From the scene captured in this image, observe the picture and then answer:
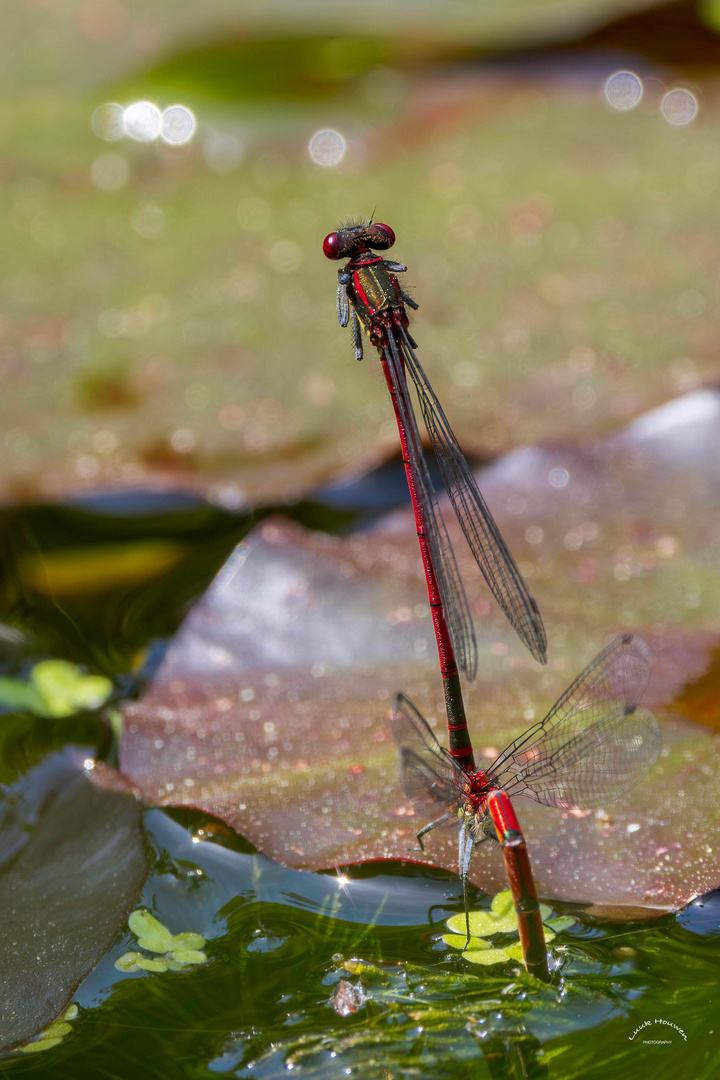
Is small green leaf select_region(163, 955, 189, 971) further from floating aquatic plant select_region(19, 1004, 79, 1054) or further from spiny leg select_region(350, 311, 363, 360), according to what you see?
spiny leg select_region(350, 311, 363, 360)

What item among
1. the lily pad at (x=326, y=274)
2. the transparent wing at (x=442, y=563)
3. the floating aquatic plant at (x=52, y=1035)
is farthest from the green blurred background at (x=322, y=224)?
the floating aquatic plant at (x=52, y=1035)

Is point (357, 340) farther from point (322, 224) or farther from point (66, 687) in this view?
point (322, 224)

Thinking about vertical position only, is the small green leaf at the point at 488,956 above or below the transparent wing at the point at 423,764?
below

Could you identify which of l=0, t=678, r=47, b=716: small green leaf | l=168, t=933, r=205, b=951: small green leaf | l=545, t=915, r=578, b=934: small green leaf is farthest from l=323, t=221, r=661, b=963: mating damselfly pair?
l=0, t=678, r=47, b=716: small green leaf

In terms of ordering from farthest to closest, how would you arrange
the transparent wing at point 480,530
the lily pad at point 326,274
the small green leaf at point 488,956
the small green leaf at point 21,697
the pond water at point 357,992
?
1. the lily pad at point 326,274
2. the small green leaf at point 21,697
3. the transparent wing at point 480,530
4. the small green leaf at point 488,956
5. the pond water at point 357,992

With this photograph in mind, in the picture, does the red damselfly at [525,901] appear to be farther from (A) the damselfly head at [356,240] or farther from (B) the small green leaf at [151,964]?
(A) the damselfly head at [356,240]

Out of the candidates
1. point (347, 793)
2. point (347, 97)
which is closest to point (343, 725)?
point (347, 793)
